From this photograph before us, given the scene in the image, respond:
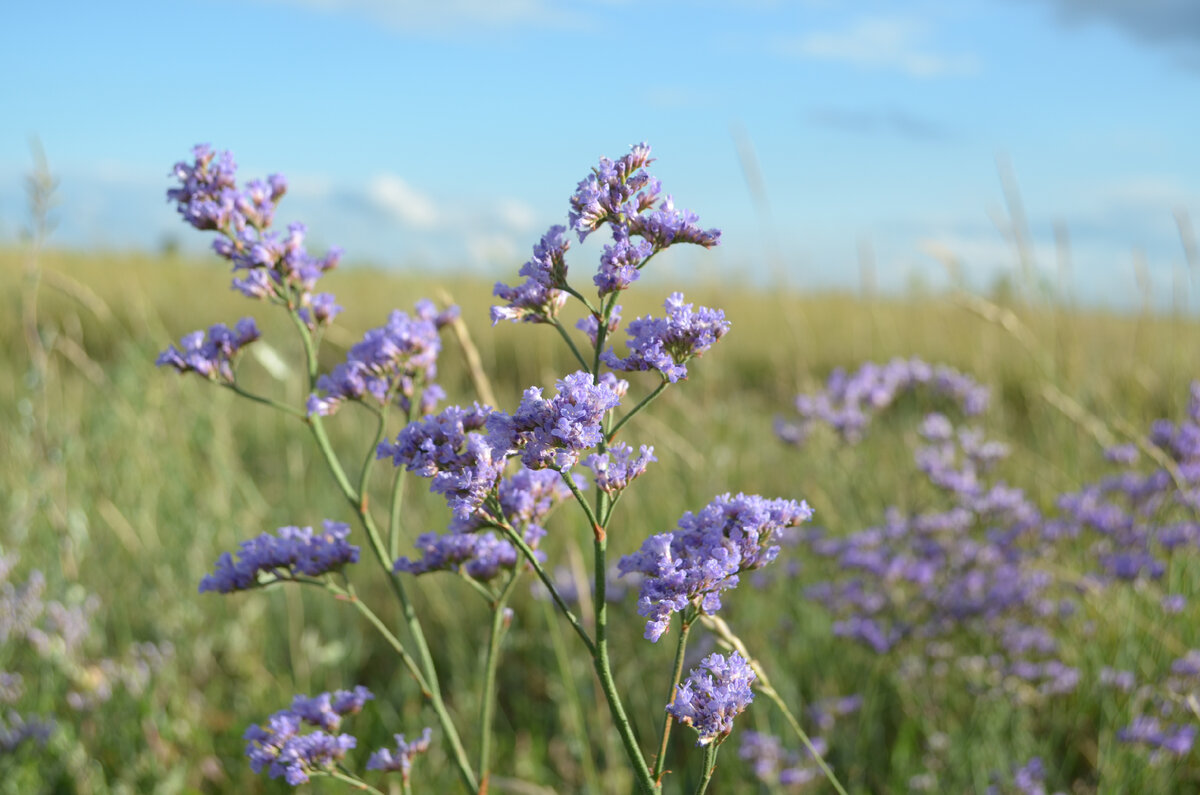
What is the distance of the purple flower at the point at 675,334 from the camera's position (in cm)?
131

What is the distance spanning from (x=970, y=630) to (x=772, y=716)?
820 mm

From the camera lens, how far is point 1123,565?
3.34m

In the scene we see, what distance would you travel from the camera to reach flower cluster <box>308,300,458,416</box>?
168cm

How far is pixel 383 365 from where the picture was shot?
171cm

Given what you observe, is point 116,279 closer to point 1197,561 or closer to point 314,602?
point 314,602

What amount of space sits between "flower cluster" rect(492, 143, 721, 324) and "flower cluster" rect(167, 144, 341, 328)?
0.61 m

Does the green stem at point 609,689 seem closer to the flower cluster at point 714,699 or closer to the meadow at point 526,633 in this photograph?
the flower cluster at point 714,699

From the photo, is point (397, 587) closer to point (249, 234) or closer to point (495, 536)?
point (495, 536)

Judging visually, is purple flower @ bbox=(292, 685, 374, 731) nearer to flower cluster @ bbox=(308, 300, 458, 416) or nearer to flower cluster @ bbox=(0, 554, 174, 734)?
flower cluster @ bbox=(308, 300, 458, 416)

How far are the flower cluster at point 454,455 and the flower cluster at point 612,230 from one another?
0.17 meters

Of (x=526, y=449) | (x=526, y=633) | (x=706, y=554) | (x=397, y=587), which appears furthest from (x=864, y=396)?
(x=526, y=449)

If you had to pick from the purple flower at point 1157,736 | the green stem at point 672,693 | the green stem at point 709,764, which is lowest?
the purple flower at point 1157,736

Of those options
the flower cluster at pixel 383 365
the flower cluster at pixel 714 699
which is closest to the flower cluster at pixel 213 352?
the flower cluster at pixel 383 365

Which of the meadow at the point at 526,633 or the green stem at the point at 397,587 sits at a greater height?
the green stem at the point at 397,587
